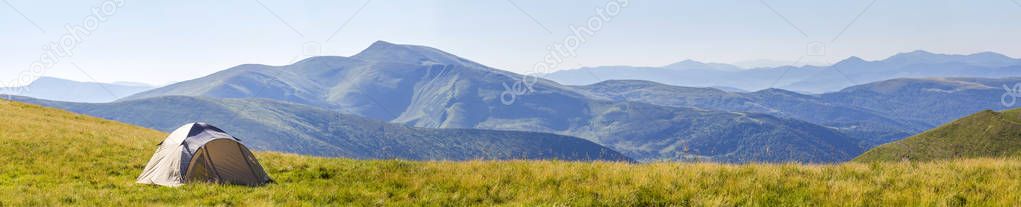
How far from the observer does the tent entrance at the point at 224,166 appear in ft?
59.1

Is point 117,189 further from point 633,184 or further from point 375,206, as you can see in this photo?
point 633,184

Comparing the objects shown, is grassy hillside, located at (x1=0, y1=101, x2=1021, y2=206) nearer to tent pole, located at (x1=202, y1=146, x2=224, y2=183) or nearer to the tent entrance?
the tent entrance

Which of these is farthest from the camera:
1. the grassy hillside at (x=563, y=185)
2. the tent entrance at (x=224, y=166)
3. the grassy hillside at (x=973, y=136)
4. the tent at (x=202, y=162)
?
the grassy hillside at (x=973, y=136)

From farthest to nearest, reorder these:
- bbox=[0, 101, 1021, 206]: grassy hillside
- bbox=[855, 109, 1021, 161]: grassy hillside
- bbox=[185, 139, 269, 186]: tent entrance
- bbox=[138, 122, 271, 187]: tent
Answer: bbox=[855, 109, 1021, 161]: grassy hillside < bbox=[185, 139, 269, 186]: tent entrance < bbox=[138, 122, 271, 187]: tent < bbox=[0, 101, 1021, 206]: grassy hillside

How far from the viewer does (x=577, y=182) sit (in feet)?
51.3

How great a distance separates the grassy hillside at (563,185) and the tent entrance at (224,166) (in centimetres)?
105

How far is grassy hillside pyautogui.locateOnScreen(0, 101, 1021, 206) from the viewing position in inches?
512

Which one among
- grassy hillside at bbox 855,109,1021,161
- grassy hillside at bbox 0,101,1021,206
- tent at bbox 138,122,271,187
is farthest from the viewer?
grassy hillside at bbox 855,109,1021,161

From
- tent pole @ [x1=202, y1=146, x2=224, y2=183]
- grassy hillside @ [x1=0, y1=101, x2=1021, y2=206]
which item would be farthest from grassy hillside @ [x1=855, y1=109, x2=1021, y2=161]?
tent pole @ [x1=202, y1=146, x2=224, y2=183]

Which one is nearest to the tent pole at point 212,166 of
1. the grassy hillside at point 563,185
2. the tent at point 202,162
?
the tent at point 202,162

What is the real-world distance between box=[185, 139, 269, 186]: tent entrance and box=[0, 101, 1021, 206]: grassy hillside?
1.05 m

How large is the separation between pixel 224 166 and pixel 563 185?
10504 millimetres

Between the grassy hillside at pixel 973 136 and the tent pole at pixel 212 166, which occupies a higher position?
the tent pole at pixel 212 166

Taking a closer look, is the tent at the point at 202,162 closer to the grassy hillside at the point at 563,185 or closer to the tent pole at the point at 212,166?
the tent pole at the point at 212,166
